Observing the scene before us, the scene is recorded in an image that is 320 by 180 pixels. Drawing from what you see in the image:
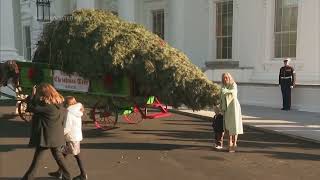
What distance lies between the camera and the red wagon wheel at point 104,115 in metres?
11.7

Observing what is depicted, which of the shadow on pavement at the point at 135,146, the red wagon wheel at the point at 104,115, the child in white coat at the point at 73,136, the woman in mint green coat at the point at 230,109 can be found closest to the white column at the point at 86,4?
the red wagon wheel at the point at 104,115

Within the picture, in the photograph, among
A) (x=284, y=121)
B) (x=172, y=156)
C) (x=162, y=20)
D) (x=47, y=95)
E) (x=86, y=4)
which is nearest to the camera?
(x=47, y=95)

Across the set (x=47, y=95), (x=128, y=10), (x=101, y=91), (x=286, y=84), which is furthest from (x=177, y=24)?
(x=47, y=95)

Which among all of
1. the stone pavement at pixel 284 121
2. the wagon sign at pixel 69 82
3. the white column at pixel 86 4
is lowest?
the stone pavement at pixel 284 121

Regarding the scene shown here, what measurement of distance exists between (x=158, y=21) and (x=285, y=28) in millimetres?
7137

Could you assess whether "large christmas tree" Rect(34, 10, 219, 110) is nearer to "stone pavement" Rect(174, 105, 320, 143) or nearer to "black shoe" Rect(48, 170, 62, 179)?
"stone pavement" Rect(174, 105, 320, 143)

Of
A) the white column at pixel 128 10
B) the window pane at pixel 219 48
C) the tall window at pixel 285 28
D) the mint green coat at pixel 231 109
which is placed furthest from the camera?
the white column at pixel 128 10

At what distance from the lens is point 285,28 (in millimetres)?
17922

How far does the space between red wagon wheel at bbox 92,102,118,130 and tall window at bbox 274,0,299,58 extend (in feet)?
26.6

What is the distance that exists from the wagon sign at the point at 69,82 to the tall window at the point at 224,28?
9644mm

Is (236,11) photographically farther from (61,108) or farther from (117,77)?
(61,108)

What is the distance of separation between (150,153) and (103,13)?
3960mm

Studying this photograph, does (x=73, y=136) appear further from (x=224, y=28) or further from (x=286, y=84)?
(x=224, y=28)

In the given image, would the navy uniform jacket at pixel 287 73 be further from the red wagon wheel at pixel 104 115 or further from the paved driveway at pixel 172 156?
the red wagon wheel at pixel 104 115
